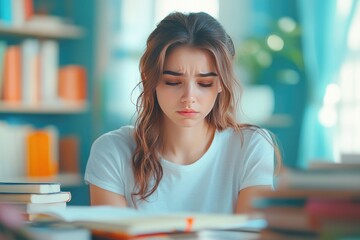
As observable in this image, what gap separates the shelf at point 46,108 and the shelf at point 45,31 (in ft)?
1.24

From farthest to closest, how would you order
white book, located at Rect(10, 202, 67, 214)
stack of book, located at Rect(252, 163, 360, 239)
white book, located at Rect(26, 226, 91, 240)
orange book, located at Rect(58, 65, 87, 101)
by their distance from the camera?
orange book, located at Rect(58, 65, 87, 101)
white book, located at Rect(10, 202, 67, 214)
white book, located at Rect(26, 226, 91, 240)
stack of book, located at Rect(252, 163, 360, 239)

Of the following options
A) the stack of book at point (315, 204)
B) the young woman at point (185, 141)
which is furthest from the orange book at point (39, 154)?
the stack of book at point (315, 204)

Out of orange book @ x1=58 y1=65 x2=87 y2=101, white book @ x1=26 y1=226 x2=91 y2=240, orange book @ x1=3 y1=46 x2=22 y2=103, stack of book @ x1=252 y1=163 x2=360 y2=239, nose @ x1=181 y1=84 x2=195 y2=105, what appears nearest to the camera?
stack of book @ x1=252 y1=163 x2=360 y2=239

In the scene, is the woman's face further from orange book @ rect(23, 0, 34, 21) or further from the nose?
orange book @ rect(23, 0, 34, 21)

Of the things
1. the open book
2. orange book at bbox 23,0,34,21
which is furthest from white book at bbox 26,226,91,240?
orange book at bbox 23,0,34,21

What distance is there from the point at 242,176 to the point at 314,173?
115cm

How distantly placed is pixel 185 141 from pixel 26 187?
0.73 meters

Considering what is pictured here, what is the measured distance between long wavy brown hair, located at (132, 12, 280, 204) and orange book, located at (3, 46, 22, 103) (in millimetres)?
1891

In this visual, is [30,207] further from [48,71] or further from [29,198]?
[48,71]

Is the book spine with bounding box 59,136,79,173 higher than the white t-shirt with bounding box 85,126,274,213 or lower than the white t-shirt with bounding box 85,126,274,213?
higher

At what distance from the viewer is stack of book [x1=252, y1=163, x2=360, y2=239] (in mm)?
830

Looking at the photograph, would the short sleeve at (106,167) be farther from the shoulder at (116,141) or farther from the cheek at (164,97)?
the cheek at (164,97)

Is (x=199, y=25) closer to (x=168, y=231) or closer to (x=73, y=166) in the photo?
(x=168, y=231)

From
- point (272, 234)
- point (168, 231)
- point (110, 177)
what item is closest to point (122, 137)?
point (110, 177)
